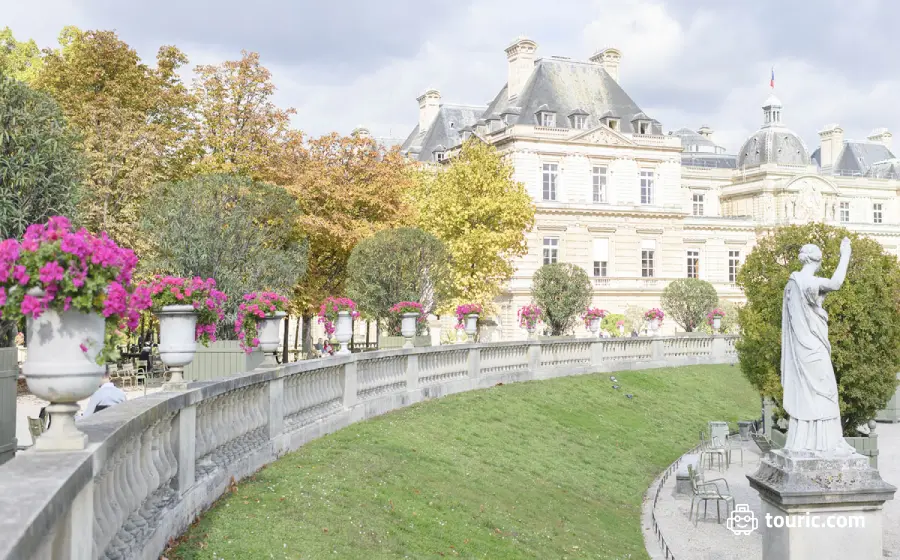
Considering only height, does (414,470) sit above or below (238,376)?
below

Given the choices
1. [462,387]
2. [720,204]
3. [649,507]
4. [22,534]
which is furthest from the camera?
[720,204]

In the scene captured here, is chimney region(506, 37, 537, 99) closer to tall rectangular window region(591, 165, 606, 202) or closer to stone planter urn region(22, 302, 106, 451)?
tall rectangular window region(591, 165, 606, 202)

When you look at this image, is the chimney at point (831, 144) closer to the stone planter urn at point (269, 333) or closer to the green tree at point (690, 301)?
the green tree at point (690, 301)

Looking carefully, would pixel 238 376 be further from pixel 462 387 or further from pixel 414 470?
pixel 462 387

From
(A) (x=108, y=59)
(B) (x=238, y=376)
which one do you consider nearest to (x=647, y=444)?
(B) (x=238, y=376)

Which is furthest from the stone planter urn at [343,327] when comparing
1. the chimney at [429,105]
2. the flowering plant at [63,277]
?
the chimney at [429,105]

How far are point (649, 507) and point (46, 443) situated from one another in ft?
47.6

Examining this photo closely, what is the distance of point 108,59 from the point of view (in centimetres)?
3478

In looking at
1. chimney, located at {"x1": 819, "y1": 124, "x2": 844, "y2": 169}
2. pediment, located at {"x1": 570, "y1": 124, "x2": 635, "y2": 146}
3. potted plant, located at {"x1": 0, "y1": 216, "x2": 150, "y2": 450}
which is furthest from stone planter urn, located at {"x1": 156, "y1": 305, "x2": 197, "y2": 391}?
chimney, located at {"x1": 819, "y1": 124, "x2": 844, "y2": 169}

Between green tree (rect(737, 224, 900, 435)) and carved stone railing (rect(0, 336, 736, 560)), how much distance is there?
7.65m

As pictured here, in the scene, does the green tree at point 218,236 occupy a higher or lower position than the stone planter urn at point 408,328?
higher

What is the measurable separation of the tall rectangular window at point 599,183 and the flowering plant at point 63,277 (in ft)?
180

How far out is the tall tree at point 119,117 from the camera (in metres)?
32.1

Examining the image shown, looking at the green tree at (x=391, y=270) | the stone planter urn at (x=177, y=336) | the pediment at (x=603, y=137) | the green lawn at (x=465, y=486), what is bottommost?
the green lawn at (x=465, y=486)
